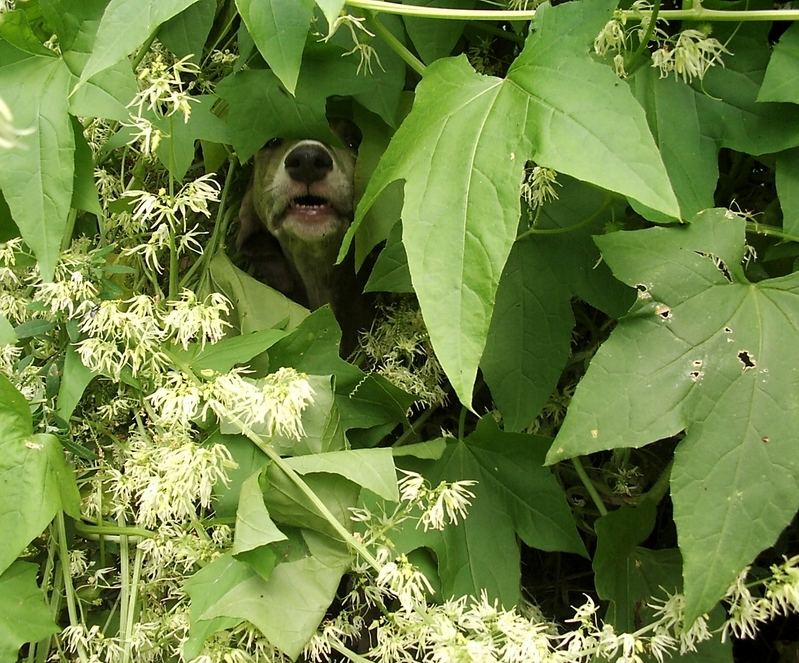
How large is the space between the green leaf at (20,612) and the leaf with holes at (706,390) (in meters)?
0.65

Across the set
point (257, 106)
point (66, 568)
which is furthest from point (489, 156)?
point (66, 568)

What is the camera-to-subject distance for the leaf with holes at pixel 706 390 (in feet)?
2.82

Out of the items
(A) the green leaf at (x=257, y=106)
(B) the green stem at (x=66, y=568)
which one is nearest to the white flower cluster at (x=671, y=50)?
(A) the green leaf at (x=257, y=106)

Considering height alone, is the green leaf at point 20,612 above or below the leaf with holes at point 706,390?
below

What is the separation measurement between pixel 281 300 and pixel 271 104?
0.31 metres

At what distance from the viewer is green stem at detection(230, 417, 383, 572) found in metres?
0.93

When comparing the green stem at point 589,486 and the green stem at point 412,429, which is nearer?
the green stem at point 589,486

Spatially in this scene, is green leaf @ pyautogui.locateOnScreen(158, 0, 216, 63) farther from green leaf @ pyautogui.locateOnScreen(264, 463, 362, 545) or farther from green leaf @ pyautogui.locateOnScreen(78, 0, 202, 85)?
green leaf @ pyautogui.locateOnScreen(264, 463, 362, 545)

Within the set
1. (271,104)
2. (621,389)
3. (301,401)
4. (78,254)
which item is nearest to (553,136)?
(621,389)

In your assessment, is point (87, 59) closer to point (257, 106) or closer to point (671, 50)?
point (257, 106)

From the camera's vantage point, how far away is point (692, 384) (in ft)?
3.00

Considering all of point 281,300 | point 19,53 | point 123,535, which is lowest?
point 123,535

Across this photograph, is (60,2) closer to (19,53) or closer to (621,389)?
(19,53)

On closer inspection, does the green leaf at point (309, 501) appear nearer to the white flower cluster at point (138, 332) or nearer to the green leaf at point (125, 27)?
the white flower cluster at point (138, 332)
